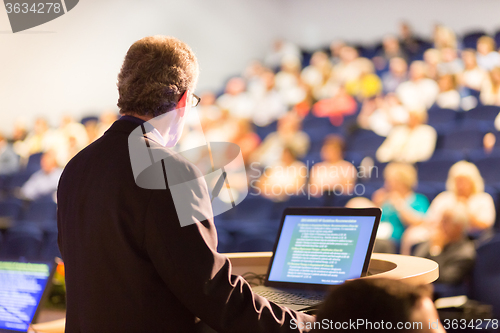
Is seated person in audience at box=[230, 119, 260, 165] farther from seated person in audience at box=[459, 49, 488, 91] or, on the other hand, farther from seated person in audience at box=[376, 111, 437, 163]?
seated person in audience at box=[459, 49, 488, 91]

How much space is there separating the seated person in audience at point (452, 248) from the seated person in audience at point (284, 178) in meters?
1.29

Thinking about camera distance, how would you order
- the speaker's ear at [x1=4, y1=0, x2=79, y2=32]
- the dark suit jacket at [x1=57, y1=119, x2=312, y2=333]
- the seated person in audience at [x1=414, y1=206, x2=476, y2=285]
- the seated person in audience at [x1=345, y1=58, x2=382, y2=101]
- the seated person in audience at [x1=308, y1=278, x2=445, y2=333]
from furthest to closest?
the seated person in audience at [x1=345, y1=58, x2=382, y2=101]
the speaker's ear at [x1=4, y1=0, x2=79, y2=32]
the seated person in audience at [x1=414, y1=206, x2=476, y2=285]
the dark suit jacket at [x1=57, y1=119, x2=312, y2=333]
the seated person in audience at [x1=308, y1=278, x2=445, y2=333]

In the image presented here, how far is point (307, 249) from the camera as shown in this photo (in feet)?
3.50

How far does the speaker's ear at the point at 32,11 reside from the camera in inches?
177

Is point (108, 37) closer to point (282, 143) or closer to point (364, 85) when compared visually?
point (282, 143)

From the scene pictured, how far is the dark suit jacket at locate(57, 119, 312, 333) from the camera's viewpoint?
2.28 ft

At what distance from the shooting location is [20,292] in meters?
1.18

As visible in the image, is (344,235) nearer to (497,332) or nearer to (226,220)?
(497,332)

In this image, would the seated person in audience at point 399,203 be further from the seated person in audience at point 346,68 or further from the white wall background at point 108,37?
the white wall background at point 108,37

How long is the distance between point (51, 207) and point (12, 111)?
2082 mm

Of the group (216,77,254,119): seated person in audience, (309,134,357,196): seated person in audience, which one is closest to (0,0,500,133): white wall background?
(216,77,254,119): seated person in audience

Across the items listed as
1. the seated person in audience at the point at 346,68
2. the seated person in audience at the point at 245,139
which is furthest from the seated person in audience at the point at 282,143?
the seated person in audience at the point at 346,68

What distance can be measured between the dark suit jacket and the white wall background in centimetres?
503

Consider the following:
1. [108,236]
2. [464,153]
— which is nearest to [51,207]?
[464,153]
